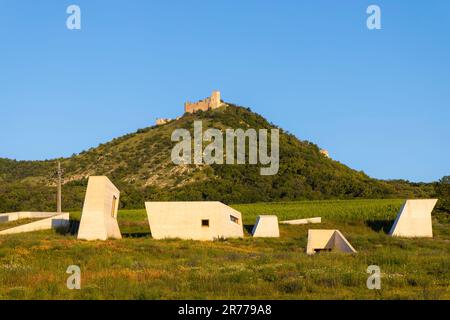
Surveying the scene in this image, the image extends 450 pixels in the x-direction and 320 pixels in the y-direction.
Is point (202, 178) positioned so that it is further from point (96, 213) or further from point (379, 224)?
point (96, 213)

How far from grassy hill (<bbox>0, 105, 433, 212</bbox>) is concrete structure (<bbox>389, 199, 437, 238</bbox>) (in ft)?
111

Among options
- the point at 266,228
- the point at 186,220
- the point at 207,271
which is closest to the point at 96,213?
the point at 186,220

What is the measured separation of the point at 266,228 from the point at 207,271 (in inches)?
817

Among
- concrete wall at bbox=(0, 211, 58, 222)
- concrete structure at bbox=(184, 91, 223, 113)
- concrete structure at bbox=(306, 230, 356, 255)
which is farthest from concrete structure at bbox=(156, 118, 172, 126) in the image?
concrete structure at bbox=(306, 230, 356, 255)

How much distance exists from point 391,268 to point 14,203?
60.0 meters

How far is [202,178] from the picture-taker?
261ft

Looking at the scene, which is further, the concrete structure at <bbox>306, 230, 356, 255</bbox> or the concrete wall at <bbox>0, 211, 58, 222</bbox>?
the concrete wall at <bbox>0, 211, 58, 222</bbox>

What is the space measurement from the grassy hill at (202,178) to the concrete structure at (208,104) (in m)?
4.58

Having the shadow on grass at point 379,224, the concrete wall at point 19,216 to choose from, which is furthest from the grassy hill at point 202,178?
the shadow on grass at point 379,224

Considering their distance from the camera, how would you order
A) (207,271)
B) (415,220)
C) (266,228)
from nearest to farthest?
(207,271)
(266,228)
(415,220)

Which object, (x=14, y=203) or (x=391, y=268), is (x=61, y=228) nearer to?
(x=391, y=268)

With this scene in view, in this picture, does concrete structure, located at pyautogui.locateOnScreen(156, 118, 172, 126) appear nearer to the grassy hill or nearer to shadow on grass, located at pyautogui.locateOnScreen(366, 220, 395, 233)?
the grassy hill

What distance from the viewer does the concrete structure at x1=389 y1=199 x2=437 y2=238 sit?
1580 inches
